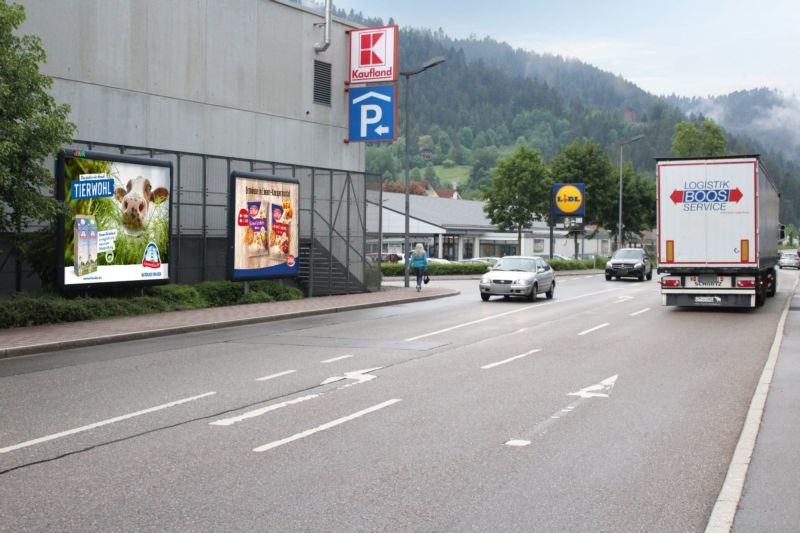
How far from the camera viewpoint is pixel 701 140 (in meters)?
95.1

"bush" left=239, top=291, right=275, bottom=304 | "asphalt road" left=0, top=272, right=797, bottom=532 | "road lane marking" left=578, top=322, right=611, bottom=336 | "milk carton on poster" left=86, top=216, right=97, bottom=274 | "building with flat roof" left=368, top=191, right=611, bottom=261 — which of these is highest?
"building with flat roof" left=368, top=191, right=611, bottom=261

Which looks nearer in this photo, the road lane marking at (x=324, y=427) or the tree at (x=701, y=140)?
the road lane marking at (x=324, y=427)

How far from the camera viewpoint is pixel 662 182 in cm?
2270

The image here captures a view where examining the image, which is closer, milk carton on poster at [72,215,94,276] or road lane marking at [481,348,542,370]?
road lane marking at [481,348,542,370]

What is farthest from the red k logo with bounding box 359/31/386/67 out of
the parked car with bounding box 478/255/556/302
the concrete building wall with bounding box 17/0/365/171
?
the parked car with bounding box 478/255/556/302

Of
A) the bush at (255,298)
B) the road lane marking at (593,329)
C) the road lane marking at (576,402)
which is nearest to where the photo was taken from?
the road lane marking at (576,402)

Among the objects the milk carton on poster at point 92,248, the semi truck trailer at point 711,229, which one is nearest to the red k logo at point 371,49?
the semi truck trailer at point 711,229

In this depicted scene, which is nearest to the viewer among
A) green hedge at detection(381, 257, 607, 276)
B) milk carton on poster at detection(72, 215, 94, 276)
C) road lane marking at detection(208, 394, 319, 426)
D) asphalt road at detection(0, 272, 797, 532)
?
asphalt road at detection(0, 272, 797, 532)

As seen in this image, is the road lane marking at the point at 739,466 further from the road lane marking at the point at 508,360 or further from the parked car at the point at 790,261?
the parked car at the point at 790,261

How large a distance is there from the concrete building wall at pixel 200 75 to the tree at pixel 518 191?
36.5m

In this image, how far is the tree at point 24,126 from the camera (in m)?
15.8

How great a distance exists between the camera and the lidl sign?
67750 mm

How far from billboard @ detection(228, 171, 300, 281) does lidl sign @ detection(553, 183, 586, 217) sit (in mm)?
45373

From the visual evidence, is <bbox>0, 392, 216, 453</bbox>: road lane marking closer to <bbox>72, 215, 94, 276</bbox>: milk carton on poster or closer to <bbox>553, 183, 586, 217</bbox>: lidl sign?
<bbox>72, 215, 94, 276</bbox>: milk carton on poster
